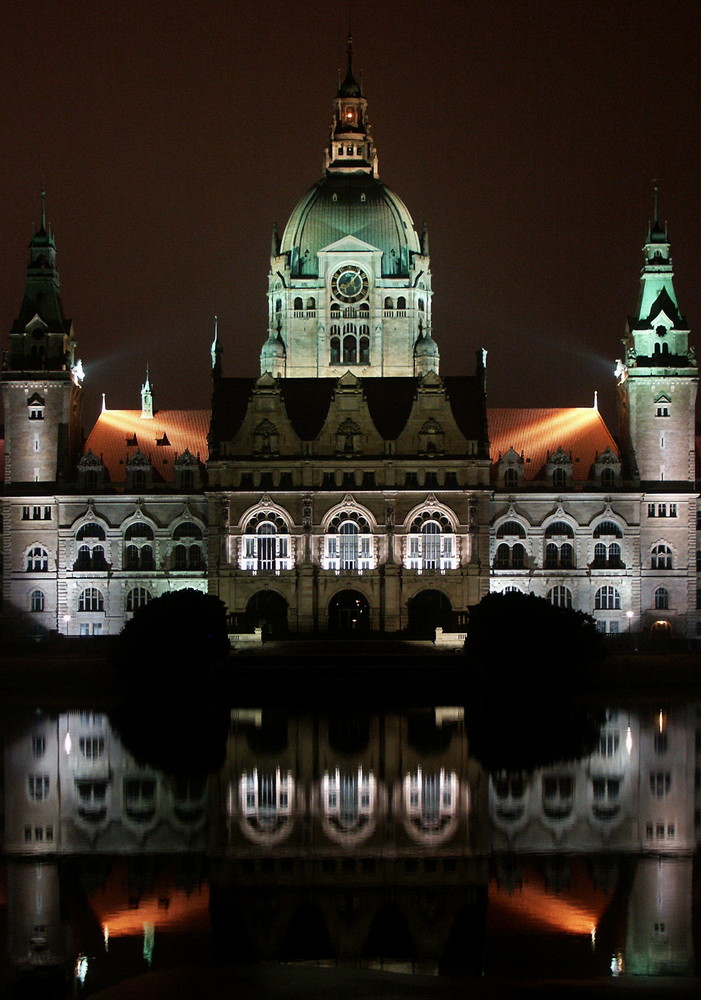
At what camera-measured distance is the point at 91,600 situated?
105 meters

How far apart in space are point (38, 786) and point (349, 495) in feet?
171

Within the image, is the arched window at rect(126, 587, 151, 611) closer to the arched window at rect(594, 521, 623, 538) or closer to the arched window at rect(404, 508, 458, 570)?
the arched window at rect(404, 508, 458, 570)

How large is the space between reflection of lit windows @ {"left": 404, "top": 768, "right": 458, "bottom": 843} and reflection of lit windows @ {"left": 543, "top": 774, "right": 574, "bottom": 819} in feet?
8.45

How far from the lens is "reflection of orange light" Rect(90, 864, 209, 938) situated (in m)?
32.5

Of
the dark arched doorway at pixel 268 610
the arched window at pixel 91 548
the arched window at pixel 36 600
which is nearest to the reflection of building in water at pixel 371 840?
the dark arched doorway at pixel 268 610

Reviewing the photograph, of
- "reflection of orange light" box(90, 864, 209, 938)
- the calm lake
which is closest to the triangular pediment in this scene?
the calm lake

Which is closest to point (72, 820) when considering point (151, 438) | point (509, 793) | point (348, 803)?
point (348, 803)

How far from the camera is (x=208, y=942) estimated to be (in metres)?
31.3

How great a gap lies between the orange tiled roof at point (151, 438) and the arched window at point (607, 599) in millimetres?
26630

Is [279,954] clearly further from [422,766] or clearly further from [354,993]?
[422,766]

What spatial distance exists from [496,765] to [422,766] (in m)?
2.38

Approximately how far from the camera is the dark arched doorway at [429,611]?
100250 mm

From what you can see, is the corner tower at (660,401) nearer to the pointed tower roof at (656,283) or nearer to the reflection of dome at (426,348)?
the pointed tower roof at (656,283)

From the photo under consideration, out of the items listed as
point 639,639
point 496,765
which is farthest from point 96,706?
point 639,639
